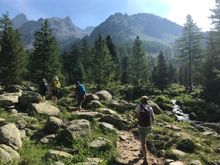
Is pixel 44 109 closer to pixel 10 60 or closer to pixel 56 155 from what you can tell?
pixel 56 155

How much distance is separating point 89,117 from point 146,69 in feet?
199

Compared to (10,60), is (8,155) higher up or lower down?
lower down

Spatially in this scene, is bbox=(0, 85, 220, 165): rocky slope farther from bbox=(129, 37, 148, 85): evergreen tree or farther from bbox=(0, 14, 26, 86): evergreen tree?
bbox=(129, 37, 148, 85): evergreen tree

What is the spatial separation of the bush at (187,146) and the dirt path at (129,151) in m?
1.46

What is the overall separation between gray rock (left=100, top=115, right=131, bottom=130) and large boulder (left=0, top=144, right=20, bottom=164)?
679 centimetres

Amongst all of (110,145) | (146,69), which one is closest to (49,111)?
(110,145)

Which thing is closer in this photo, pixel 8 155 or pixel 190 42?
pixel 8 155

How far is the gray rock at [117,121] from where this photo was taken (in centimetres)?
1914

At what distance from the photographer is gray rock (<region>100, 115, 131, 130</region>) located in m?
19.1

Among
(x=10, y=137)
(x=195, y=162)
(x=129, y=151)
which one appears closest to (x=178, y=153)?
(x=195, y=162)

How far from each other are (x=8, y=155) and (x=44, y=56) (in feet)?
125

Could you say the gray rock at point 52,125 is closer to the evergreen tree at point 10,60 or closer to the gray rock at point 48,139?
the gray rock at point 48,139

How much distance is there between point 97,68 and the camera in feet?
212

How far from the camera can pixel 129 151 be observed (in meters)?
15.8
